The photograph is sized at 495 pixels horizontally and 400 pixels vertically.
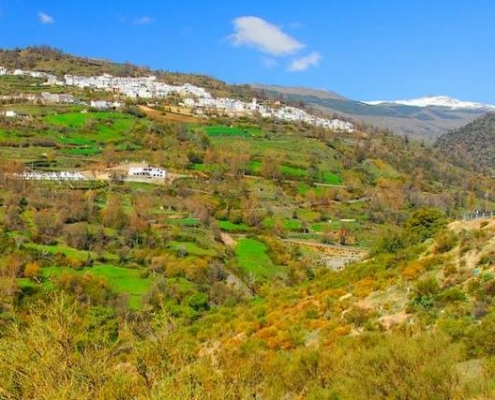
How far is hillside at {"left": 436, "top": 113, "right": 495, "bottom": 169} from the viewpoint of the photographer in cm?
13925

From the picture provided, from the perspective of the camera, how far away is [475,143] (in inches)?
5999

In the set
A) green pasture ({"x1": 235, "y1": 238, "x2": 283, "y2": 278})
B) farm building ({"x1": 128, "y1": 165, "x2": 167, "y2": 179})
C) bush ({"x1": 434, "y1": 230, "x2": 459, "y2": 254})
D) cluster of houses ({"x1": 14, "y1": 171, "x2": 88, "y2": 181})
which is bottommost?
green pasture ({"x1": 235, "y1": 238, "x2": 283, "y2": 278})

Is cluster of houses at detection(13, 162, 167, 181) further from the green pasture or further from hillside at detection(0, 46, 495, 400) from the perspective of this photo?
the green pasture

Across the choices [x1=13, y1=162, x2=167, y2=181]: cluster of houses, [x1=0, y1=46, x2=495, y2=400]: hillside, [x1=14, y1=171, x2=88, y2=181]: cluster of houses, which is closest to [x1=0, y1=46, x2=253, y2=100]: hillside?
[x1=0, y1=46, x2=495, y2=400]: hillside

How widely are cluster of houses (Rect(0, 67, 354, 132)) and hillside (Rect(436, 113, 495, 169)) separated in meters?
27.9

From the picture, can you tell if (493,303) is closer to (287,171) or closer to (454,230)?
(454,230)

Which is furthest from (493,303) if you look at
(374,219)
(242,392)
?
(374,219)

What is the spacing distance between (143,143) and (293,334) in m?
71.7

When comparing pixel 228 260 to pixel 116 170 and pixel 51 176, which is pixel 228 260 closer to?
pixel 51 176

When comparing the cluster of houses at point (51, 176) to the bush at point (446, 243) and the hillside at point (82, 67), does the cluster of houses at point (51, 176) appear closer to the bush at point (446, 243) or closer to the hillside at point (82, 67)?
the bush at point (446, 243)

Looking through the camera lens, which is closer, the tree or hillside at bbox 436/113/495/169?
the tree

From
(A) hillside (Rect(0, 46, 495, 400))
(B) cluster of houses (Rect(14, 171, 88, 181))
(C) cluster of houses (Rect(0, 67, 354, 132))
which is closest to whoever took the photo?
(A) hillside (Rect(0, 46, 495, 400))

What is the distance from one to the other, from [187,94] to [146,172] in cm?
6878

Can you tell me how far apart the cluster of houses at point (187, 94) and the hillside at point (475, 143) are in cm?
2792
